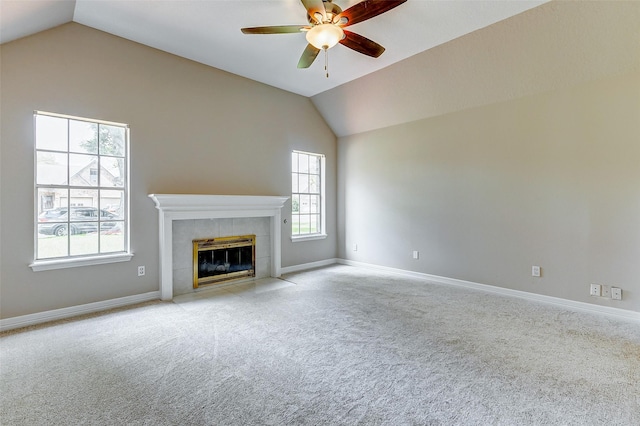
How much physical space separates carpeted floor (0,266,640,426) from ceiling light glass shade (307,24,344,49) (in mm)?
2683

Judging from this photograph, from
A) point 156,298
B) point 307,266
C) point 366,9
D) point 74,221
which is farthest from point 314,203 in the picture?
point 366,9

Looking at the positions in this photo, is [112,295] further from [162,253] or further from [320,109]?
[320,109]

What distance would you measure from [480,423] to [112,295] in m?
3.94

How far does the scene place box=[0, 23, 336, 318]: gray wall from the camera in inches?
117

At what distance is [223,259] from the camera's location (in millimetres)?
4590

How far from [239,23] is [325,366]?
11.5 feet

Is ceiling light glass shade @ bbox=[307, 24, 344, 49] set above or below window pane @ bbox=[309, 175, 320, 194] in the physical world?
above

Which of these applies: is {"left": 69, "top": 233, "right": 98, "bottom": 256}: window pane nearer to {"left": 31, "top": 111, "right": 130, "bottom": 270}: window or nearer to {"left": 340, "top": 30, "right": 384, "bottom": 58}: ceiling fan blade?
{"left": 31, "top": 111, "right": 130, "bottom": 270}: window

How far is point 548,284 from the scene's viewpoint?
3.72m

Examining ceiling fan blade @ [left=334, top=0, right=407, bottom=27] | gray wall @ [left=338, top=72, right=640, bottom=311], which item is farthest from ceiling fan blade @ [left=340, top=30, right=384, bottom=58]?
gray wall @ [left=338, top=72, right=640, bottom=311]

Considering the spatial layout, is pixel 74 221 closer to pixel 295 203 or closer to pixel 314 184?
pixel 295 203

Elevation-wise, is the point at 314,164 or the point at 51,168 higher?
the point at 314,164

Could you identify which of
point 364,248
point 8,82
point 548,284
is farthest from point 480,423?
point 8,82

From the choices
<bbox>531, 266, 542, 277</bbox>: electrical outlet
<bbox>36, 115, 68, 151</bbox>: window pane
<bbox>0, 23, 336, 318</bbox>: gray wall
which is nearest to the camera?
A: <bbox>0, 23, 336, 318</bbox>: gray wall
